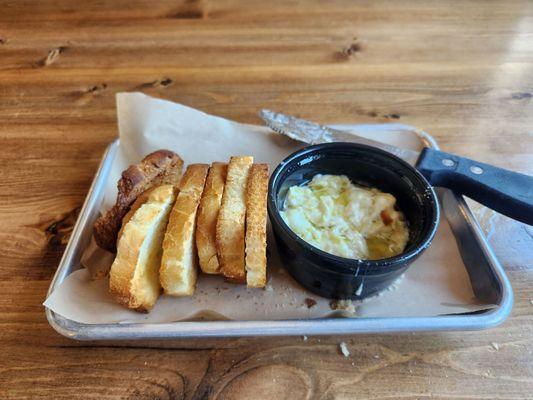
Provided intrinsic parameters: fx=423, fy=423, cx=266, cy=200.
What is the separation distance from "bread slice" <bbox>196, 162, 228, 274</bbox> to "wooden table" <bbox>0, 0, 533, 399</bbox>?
214 millimetres

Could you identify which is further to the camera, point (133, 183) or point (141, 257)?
point (133, 183)

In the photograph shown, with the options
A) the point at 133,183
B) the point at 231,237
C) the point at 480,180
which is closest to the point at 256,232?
the point at 231,237

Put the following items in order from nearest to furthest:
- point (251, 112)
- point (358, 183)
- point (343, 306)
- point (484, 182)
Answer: point (343, 306) → point (484, 182) → point (358, 183) → point (251, 112)

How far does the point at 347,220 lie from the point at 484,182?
0.46m

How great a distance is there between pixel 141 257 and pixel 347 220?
0.61 metres

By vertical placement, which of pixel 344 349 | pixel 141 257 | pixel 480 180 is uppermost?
pixel 480 180

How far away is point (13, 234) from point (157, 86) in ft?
3.38

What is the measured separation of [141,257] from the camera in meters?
1.14

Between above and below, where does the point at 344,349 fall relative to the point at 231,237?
below

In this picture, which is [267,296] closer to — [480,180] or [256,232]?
[256,232]

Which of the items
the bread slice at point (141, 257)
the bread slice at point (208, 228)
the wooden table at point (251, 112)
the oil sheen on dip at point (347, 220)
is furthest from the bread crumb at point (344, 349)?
the bread slice at point (141, 257)

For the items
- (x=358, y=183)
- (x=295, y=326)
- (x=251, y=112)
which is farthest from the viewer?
(x=251, y=112)

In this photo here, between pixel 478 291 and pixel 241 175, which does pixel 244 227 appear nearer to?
pixel 241 175

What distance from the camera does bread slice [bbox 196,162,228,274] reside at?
1.19 meters
